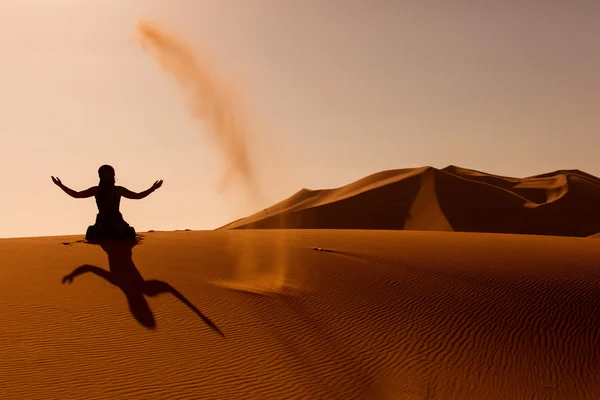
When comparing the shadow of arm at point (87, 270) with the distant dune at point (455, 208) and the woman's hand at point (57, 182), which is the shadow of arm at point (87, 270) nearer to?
the woman's hand at point (57, 182)

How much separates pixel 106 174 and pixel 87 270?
250 cm

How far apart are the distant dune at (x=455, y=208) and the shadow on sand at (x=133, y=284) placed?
206ft

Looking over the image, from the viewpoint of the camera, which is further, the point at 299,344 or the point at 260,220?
the point at 260,220

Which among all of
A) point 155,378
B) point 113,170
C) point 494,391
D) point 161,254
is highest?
point 113,170

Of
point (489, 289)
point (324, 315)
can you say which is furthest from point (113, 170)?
point (489, 289)

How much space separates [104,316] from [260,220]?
78.0 meters

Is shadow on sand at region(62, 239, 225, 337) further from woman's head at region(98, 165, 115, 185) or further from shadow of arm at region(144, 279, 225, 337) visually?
woman's head at region(98, 165, 115, 185)

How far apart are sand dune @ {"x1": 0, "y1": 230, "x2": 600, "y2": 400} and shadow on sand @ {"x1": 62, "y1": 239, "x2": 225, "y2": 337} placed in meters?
0.05

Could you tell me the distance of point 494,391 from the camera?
34.3ft

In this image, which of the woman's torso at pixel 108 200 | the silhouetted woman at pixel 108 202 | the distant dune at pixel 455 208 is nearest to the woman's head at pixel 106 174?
the silhouetted woman at pixel 108 202

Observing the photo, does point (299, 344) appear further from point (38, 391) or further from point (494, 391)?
point (38, 391)

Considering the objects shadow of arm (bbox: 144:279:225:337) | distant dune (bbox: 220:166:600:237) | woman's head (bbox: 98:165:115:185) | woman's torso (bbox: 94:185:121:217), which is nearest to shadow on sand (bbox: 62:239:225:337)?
shadow of arm (bbox: 144:279:225:337)

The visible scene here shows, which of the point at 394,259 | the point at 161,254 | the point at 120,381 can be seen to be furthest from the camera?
the point at 394,259

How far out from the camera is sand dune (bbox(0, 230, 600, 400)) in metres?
9.62
